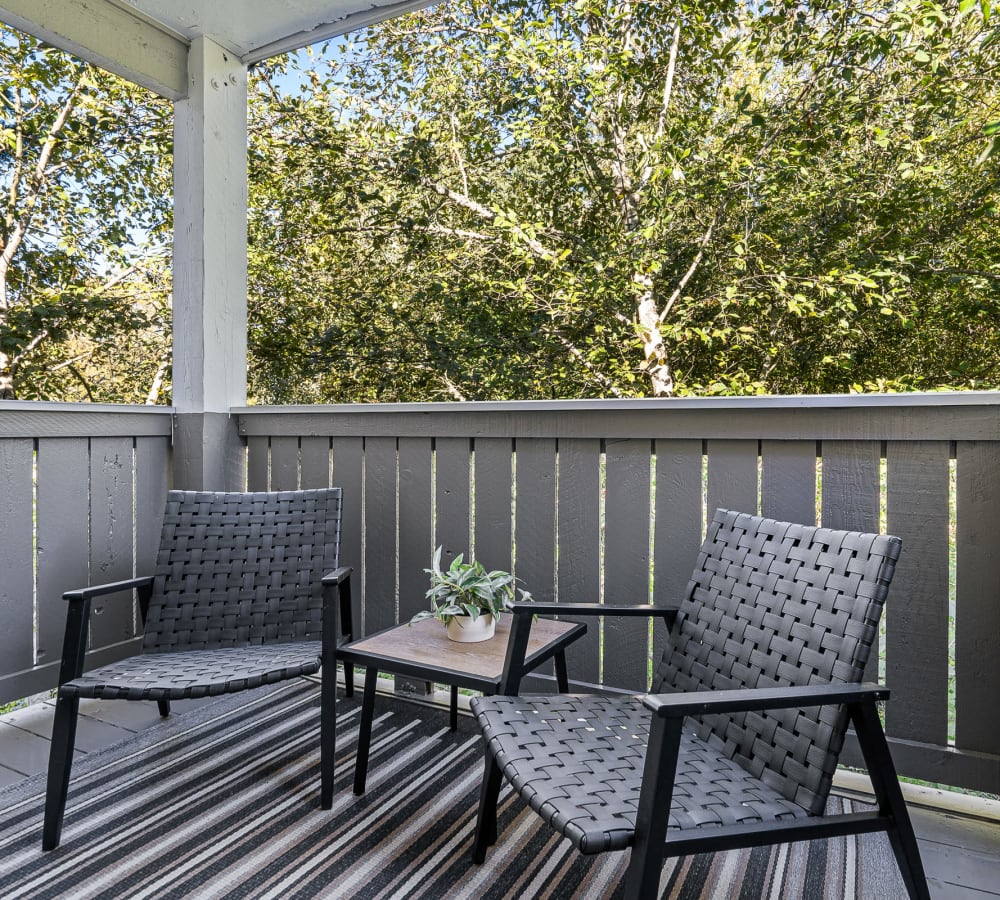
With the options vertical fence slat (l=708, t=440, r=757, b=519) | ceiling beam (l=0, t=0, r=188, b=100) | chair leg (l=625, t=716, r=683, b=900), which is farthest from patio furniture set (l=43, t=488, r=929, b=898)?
ceiling beam (l=0, t=0, r=188, b=100)

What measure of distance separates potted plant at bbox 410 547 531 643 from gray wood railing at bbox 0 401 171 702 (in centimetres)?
133

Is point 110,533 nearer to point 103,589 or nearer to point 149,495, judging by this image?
point 149,495

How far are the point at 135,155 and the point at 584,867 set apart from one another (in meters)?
3.64

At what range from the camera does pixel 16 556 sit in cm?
225

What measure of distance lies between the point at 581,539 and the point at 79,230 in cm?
275

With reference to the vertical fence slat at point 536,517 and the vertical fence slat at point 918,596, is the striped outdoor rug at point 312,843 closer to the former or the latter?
the vertical fence slat at point 918,596

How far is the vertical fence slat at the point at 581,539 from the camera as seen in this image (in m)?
2.21

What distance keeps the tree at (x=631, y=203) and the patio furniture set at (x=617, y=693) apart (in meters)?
1.40

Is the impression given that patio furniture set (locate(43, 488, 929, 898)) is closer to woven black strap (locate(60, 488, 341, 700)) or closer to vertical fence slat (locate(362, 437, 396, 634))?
woven black strap (locate(60, 488, 341, 700))

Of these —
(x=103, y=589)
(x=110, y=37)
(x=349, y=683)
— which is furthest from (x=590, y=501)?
(x=110, y=37)

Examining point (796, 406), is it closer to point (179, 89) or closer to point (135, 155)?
point (179, 89)

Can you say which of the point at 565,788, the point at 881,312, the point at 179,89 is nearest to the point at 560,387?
the point at 881,312

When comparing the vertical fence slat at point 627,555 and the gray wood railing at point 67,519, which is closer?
the vertical fence slat at point 627,555

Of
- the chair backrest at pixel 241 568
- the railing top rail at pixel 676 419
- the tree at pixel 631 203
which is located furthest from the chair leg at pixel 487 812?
the tree at pixel 631 203
